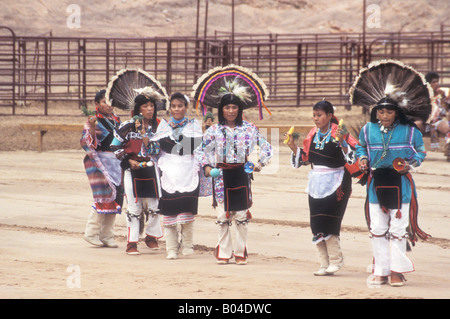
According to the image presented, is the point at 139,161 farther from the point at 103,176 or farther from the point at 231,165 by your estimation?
the point at 231,165

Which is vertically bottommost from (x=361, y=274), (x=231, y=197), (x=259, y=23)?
(x=361, y=274)

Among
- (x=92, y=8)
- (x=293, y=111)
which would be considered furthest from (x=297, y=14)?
(x=293, y=111)

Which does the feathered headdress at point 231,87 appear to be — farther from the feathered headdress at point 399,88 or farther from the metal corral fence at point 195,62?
the metal corral fence at point 195,62

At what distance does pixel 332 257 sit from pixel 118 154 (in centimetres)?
224

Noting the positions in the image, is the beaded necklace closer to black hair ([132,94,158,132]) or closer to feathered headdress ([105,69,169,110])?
black hair ([132,94,158,132])

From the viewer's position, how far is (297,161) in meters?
7.09

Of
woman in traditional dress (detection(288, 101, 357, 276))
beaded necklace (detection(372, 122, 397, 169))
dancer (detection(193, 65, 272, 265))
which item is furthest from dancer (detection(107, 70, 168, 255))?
beaded necklace (detection(372, 122, 397, 169))

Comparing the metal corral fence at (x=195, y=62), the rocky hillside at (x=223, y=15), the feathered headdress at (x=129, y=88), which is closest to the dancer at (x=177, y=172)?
the feathered headdress at (x=129, y=88)

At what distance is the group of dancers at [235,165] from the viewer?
21.5 ft

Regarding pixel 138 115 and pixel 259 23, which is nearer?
pixel 138 115

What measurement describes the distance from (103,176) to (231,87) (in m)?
1.60

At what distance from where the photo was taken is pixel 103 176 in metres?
8.29

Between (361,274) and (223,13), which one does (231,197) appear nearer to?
(361,274)

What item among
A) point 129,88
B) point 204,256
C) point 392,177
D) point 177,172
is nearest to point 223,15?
point 129,88
